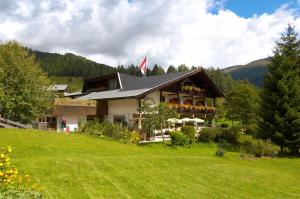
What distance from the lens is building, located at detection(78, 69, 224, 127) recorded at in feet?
122

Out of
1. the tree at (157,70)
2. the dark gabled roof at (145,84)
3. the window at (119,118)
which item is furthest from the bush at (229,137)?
the tree at (157,70)

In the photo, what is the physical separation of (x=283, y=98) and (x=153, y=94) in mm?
14037

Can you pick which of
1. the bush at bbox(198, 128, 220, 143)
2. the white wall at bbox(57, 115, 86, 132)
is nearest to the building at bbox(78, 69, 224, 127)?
the white wall at bbox(57, 115, 86, 132)

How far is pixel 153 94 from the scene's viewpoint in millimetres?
38719

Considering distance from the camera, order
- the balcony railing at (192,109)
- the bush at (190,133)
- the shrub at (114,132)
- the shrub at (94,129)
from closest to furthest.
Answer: the shrub at (114,132) → the shrub at (94,129) → the bush at (190,133) → the balcony railing at (192,109)

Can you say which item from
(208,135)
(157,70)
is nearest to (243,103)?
(208,135)

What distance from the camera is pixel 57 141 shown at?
20594 millimetres

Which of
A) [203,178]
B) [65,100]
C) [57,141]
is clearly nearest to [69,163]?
[203,178]

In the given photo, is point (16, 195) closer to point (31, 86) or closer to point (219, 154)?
point (219, 154)

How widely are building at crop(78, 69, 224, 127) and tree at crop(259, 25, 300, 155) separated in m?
10.4

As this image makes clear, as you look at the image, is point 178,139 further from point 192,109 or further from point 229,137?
point 192,109

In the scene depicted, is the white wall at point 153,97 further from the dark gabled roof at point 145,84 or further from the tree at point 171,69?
the tree at point 171,69

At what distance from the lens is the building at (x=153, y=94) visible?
3725cm

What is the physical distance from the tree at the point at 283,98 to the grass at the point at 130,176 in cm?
1164
